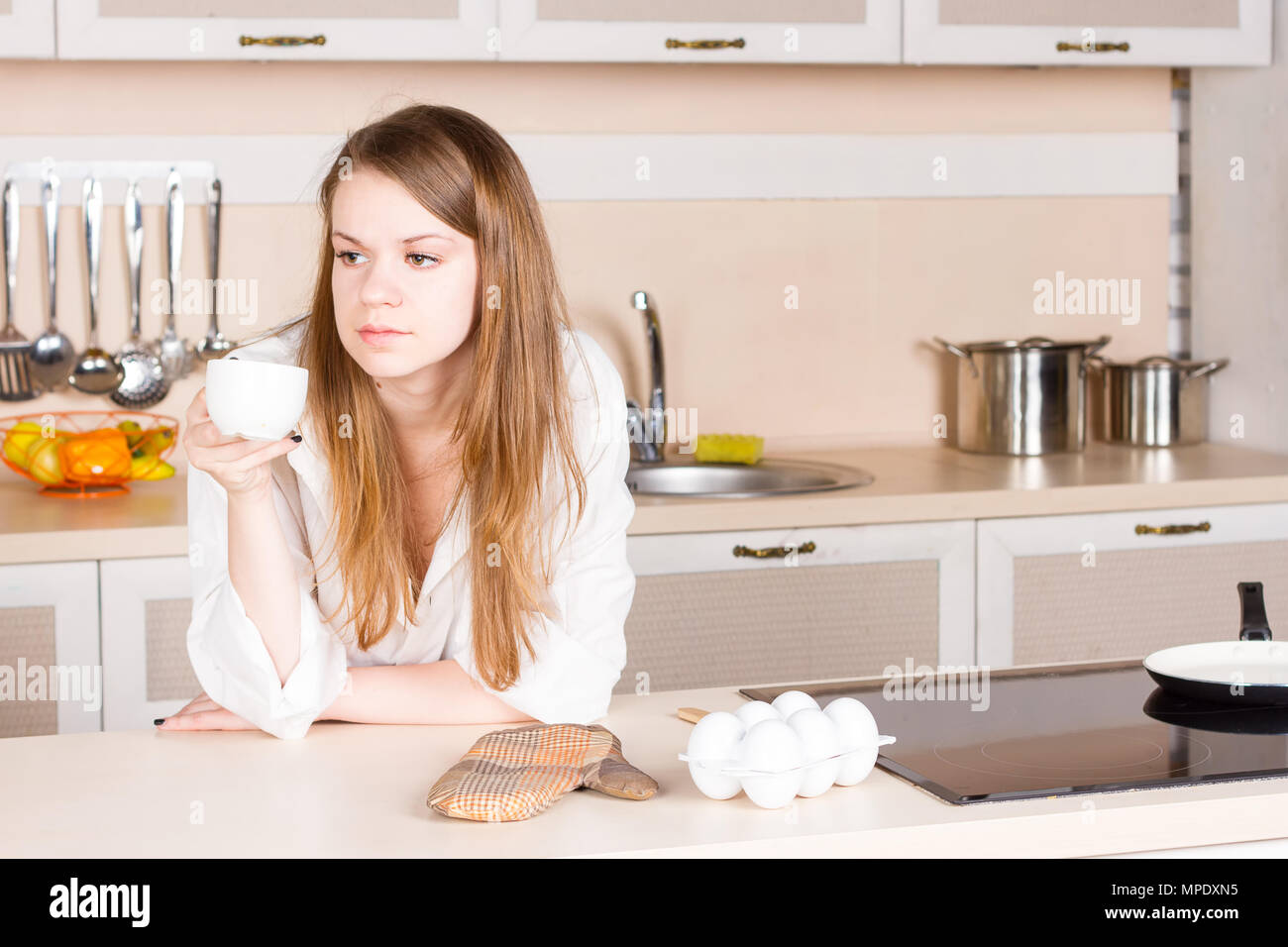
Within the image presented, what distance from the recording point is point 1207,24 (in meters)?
2.69

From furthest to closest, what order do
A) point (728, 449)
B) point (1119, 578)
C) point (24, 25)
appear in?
1. point (728, 449)
2. point (1119, 578)
3. point (24, 25)

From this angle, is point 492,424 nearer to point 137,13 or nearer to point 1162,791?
point 1162,791

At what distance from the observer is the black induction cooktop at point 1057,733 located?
3.47 feet

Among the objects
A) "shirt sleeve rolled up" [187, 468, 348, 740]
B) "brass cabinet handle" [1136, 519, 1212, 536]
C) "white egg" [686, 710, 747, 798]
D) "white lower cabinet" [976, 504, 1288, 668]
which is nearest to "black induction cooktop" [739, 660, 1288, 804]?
"white egg" [686, 710, 747, 798]

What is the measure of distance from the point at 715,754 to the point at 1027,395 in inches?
72.5

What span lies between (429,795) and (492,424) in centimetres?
49

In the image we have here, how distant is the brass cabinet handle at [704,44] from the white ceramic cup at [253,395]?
153 centimetres

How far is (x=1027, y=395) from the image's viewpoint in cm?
270

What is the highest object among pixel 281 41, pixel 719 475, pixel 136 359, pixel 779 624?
pixel 281 41

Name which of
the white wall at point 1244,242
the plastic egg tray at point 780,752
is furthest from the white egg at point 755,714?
the white wall at point 1244,242

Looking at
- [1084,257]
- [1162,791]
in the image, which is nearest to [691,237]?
[1084,257]

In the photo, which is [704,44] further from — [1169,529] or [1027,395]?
[1169,529]

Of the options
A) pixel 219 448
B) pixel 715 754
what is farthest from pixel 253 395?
pixel 715 754
